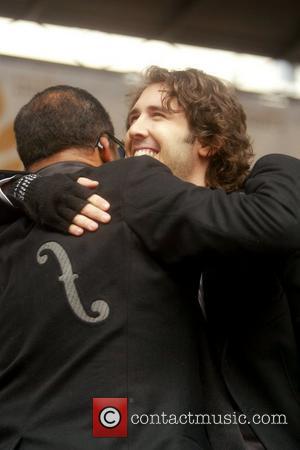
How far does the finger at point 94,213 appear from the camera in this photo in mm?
1795

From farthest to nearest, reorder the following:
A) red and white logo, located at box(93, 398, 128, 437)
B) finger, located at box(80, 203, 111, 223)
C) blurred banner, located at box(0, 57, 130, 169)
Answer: blurred banner, located at box(0, 57, 130, 169) → finger, located at box(80, 203, 111, 223) → red and white logo, located at box(93, 398, 128, 437)

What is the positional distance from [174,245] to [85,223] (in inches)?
8.0

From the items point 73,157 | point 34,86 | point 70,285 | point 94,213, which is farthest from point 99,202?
point 34,86

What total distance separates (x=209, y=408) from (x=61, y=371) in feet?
1.12

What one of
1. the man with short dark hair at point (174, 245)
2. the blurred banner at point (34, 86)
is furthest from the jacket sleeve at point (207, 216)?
the blurred banner at point (34, 86)

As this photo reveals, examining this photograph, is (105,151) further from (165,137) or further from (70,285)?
(70,285)

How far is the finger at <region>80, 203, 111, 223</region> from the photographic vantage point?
1.79 metres

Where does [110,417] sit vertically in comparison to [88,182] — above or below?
below

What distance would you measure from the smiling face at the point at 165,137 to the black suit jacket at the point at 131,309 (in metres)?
0.38

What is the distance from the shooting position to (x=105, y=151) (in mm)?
2297

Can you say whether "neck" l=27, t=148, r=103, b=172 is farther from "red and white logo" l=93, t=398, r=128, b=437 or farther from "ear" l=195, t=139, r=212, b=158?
"red and white logo" l=93, t=398, r=128, b=437

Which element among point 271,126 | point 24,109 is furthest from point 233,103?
point 271,126

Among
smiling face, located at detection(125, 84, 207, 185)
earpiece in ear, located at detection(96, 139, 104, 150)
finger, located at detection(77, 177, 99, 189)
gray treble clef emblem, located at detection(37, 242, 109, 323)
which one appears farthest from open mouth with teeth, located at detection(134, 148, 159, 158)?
gray treble clef emblem, located at detection(37, 242, 109, 323)

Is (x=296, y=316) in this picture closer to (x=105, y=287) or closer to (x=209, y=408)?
(x=209, y=408)
